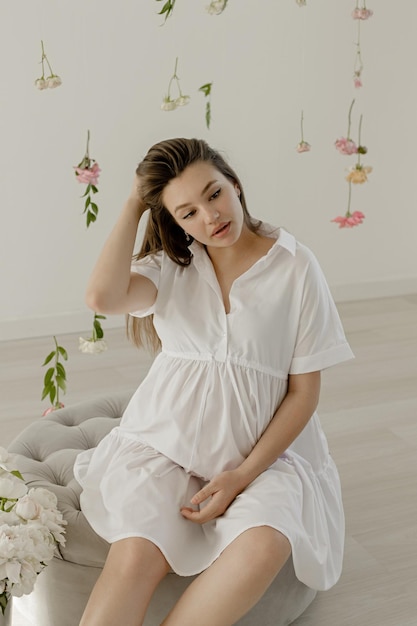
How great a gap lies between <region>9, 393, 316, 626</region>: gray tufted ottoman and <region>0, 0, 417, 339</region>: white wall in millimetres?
1739

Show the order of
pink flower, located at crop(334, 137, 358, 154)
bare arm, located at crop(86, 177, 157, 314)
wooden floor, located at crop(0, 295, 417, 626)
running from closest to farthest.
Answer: bare arm, located at crop(86, 177, 157, 314)
wooden floor, located at crop(0, 295, 417, 626)
pink flower, located at crop(334, 137, 358, 154)

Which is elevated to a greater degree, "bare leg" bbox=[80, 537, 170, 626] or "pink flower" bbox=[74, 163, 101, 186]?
"pink flower" bbox=[74, 163, 101, 186]

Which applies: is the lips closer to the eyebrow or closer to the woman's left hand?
the eyebrow

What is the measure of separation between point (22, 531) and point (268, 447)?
52 centimetres

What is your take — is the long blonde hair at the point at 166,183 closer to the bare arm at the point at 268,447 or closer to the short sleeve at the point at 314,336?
the short sleeve at the point at 314,336

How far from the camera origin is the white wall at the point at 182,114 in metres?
3.58

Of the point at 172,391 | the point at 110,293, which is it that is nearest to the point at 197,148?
the point at 110,293

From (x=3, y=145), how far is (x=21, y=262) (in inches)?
19.7

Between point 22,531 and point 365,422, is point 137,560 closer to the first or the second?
point 22,531

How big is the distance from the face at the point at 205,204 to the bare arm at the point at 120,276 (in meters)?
0.10

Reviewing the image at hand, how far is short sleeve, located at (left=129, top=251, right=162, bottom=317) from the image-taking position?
193 centimetres

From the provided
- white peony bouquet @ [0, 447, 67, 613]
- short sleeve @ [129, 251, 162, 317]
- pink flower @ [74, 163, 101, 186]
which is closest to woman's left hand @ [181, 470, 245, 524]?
white peony bouquet @ [0, 447, 67, 613]

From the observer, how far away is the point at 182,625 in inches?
62.0

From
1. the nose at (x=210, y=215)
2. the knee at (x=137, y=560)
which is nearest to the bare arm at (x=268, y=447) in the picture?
the knee at (x=137, y=560)
